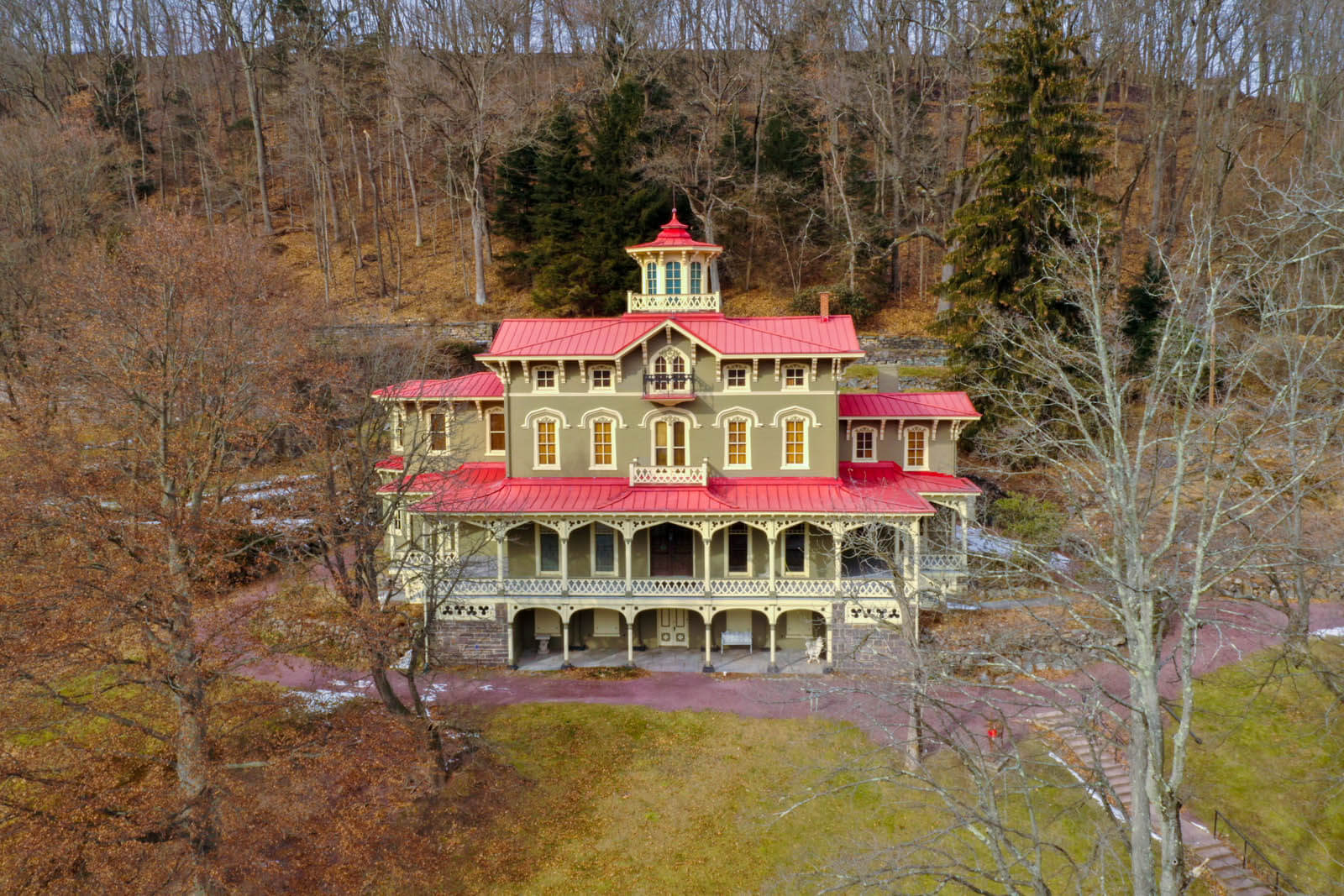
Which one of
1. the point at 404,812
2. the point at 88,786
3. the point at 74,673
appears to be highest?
the point at 74,673

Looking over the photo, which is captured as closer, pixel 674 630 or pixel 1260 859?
pixel 1260 859

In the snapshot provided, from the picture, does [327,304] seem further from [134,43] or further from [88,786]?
[134,43]

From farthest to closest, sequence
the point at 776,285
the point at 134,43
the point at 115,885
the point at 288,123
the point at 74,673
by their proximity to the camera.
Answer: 1. the point at 134,43
2. the point at 288,123
3. the point at 776,285
4. the point at 74,673
5. the point at 115,885

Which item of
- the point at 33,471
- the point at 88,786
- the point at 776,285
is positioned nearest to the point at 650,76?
the point at 776,285

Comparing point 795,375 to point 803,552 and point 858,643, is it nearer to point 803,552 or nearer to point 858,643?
point 803,552

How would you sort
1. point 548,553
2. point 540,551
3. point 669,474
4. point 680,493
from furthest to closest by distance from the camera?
point 548,553 < point 540,551 < point 669,474 < point 680,493

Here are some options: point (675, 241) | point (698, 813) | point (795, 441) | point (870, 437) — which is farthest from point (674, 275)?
point (698, 813)

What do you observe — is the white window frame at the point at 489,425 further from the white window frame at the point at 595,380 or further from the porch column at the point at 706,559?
the porch column at the point at 706,559
